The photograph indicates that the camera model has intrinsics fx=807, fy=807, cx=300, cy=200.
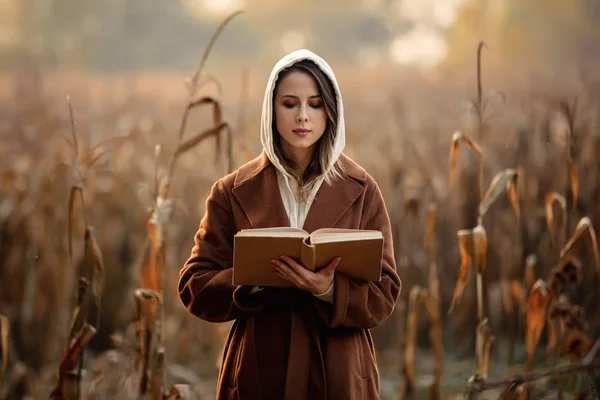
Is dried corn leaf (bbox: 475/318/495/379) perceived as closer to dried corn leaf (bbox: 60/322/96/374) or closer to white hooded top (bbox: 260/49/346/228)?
white hooded top (bbox: 260/49/346/228)

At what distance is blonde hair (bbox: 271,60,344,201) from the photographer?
1665 millimetres

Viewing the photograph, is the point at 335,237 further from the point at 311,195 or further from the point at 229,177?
the point at 229,177

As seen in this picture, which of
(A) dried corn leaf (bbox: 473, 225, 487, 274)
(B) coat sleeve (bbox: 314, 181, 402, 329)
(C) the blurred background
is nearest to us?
(B) coat sleeve (bbox: 314, 181, 402, 329)

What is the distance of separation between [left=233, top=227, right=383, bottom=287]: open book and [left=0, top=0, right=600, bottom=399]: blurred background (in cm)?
144

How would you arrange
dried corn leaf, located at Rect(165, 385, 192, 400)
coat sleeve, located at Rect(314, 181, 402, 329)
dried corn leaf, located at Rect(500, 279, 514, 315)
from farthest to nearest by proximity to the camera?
1. dried corn leaf, located at Rect(500, 279, 514, 315)
2. dried corn leaf, located at Rect(165, 385, 192, 400)
3. coat sleeve, located at Rect(314, 181, 402, 329)

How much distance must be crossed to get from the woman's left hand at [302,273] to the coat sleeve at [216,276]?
5.7 inches

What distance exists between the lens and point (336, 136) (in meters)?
1.69

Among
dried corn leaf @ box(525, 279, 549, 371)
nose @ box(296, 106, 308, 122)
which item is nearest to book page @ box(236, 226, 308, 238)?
nose @ box(296, 106, 308, 122)

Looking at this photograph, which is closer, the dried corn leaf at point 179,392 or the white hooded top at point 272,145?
the white hooded top at point 272,145

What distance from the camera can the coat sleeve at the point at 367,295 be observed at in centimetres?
158

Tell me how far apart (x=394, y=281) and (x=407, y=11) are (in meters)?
3.28

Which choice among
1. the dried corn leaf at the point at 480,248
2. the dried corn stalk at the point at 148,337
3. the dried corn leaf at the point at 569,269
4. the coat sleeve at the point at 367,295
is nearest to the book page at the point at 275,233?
the coat sleeve at the point at 367,295

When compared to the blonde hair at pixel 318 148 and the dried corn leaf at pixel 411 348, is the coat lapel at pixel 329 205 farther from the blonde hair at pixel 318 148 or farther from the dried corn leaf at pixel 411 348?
the dried corn leaf at pixel 411 348

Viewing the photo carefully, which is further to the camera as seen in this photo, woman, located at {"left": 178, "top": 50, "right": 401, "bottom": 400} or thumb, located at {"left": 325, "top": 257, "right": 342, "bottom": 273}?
woman, located at {"left": 178, "top": 50, "right": 401, "bottom": 400}
